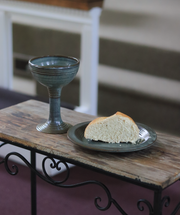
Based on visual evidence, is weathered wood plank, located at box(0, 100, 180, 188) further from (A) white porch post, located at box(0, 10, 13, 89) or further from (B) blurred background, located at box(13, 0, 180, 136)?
(A) white porch post, located at box(0, 10, 13, 89)

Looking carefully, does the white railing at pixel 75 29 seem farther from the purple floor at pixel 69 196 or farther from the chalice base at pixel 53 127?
the chalice base at pixel 53 127

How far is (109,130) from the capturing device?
45.6 inches

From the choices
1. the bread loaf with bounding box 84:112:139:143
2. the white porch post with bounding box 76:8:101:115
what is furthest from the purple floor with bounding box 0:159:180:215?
the bread loaf with bounding box 84:112:139:143

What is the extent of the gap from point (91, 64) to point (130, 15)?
19.5 inches

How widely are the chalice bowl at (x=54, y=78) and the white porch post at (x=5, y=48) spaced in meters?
1.47

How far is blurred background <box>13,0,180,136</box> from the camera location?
249 centimetres

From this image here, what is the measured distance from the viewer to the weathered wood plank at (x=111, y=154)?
39.2 inches

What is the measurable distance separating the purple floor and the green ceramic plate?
2.24 feet

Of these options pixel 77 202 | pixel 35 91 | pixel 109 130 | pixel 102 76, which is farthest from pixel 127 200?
pixel 35 91

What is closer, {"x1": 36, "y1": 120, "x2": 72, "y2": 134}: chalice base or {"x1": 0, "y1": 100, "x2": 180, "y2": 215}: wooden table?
{"x1": 0, "y1": 100, "x2": 180, "y2": 215}: wooden table

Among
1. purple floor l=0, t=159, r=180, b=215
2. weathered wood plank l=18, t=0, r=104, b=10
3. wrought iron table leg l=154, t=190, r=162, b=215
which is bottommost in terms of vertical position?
purple floor l=0, t=159, r=180, b=215

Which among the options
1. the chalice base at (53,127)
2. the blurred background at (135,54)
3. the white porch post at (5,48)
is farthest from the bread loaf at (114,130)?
the white porch post at (5,48)

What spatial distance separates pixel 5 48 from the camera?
272 centimetres

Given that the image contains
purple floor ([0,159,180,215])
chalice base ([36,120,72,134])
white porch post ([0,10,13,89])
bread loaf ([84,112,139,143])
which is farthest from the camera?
white porch post ([0,10,13,89])
